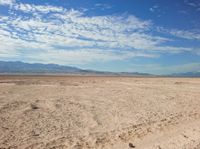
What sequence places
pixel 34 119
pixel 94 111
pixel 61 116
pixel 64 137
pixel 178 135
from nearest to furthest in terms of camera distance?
pixel 64 137 → pixel 178 135 → pixel 34 119 → pixel 61 116 → pixel 94 111

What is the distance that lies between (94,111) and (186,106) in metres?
6.06

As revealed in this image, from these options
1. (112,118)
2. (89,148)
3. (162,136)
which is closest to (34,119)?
(112,118)

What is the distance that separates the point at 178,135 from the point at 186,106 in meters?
7.41

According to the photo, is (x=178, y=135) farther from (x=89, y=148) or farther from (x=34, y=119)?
(x=34, y=119)

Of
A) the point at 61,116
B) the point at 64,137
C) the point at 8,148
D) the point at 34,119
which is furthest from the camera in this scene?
the point at 61,116

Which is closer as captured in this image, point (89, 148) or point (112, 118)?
point (89, 148)

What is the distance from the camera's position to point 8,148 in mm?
8461

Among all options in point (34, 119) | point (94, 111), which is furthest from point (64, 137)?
point (94, 111)

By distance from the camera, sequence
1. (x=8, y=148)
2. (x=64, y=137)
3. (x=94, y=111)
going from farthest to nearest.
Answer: (x=94, y=111)
(x=64, y=137)
(x=8, y=148)

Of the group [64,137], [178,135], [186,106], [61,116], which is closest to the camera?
[64,137]

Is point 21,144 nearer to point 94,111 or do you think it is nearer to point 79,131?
point 79,131

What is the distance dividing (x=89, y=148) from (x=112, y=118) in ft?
14.6

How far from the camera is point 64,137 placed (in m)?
9.73

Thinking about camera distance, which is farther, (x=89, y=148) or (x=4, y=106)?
(x=4, y=106)
